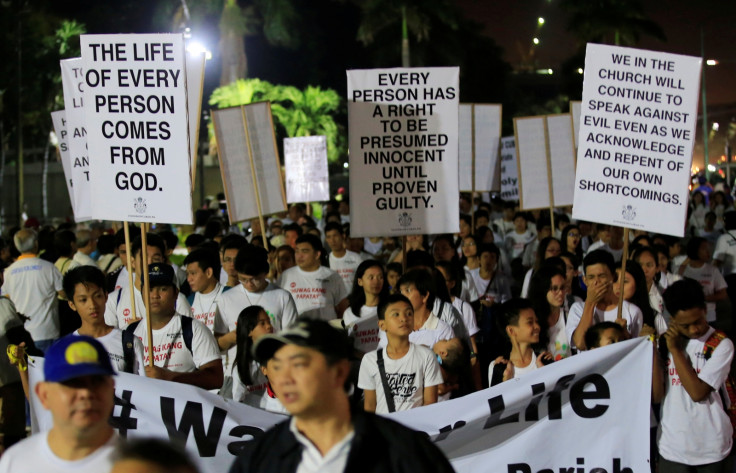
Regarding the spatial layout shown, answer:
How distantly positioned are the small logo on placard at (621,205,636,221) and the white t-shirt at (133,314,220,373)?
3.15 m

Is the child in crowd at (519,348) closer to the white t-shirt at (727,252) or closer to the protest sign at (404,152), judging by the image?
the protest sign at (404,152)

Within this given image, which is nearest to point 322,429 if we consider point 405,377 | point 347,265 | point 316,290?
point 405,377

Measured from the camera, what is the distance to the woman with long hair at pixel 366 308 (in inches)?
313

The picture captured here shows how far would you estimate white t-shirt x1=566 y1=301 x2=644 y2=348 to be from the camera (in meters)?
6.95

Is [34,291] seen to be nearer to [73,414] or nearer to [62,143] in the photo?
[62,143]

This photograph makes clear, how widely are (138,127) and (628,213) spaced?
11.7 feet

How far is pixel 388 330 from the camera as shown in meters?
6.09

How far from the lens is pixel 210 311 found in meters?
7.76

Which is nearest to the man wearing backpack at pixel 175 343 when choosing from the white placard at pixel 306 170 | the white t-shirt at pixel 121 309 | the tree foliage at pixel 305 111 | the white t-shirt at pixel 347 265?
the white t-shirt at pixel 121 309

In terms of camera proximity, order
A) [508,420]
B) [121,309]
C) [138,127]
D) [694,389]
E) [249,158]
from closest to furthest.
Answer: [508,420]
[694,389]
[138,127]
[121,309]
[249,158]

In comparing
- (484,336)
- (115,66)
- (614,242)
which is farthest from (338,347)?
(614,242)

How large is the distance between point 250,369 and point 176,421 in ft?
2.95

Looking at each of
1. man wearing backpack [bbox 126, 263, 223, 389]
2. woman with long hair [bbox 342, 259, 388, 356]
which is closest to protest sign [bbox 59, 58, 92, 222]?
woman with long hair [bbox 342, 259, 388, 356]

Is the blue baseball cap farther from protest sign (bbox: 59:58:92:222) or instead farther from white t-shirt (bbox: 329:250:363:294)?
white t-shirt (bbox: 329:250:363:294)
